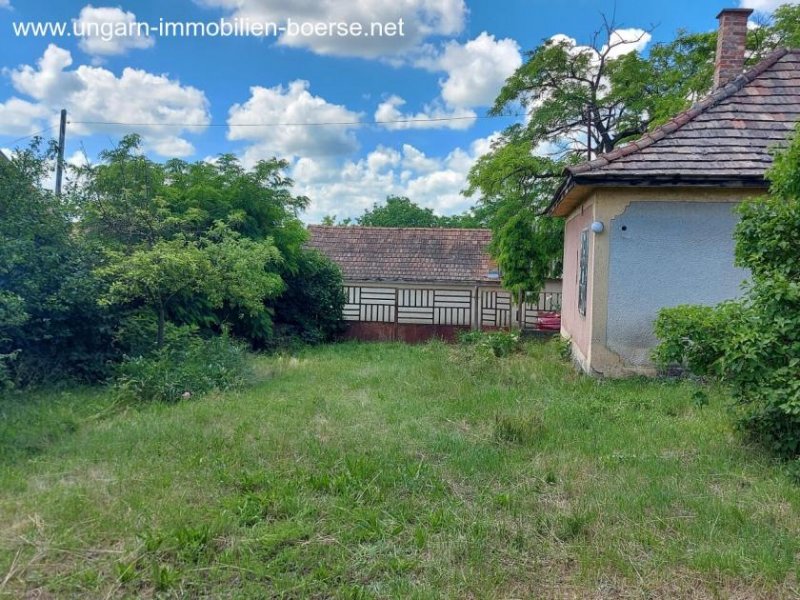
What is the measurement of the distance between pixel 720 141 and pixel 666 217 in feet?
4.55

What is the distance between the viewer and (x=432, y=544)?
125 inches

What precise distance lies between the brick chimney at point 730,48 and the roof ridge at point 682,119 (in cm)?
35

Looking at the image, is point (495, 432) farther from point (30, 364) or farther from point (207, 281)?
point (30, 364)

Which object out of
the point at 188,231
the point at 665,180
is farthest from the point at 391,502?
the point at 188,231

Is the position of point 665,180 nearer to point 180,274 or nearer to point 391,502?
point 391,502

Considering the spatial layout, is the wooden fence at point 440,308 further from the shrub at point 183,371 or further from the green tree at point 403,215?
the green tree at point 403,215

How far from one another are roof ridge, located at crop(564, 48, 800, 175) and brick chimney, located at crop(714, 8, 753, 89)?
0.35 m

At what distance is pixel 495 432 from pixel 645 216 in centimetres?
438

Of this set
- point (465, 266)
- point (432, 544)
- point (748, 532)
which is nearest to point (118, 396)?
point (432, 544)

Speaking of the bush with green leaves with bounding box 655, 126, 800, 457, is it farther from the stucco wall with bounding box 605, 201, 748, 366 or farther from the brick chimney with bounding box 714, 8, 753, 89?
the brick chimney with bounding box 714, 8, 753, 89

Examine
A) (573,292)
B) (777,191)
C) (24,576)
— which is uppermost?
(777,191)

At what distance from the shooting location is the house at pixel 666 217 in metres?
7.40

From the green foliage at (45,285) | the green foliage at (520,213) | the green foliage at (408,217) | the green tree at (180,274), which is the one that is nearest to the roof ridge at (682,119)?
the green foliage at (520,213)

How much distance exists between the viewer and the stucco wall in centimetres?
756
